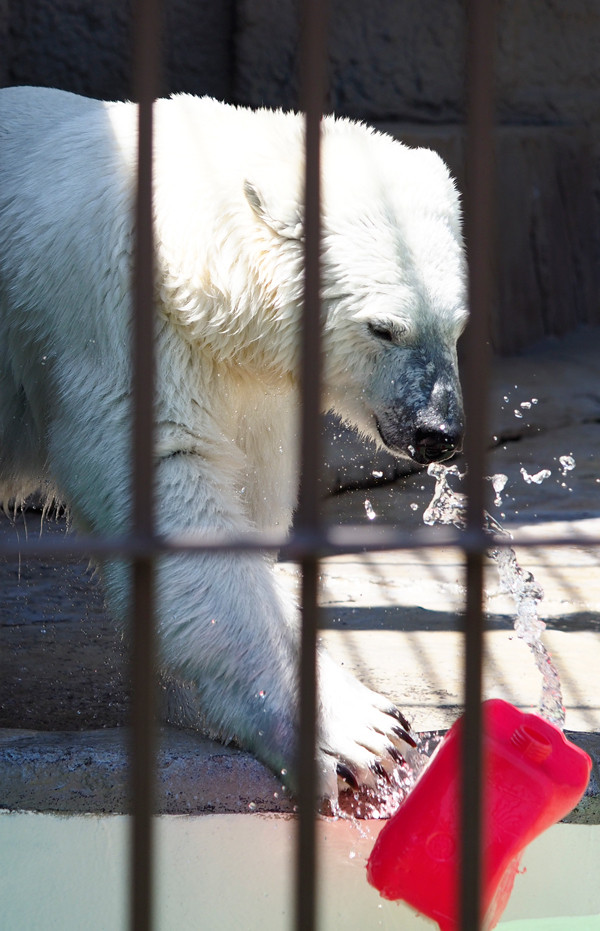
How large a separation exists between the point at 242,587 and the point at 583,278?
16.8 ft

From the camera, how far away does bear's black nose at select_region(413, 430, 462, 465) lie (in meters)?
2.31

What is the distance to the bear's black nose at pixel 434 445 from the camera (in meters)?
2.31

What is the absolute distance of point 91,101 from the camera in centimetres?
274

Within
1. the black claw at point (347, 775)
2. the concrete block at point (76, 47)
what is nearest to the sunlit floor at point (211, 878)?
the black claw at point (347, 775)

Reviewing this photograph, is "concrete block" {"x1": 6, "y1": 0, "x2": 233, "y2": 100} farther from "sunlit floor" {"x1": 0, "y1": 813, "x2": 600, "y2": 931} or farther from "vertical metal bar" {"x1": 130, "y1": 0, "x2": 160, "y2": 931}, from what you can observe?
"vertical metal bar" {"x1": 130, "y1": 0, "x2": 160, "y2": 931}

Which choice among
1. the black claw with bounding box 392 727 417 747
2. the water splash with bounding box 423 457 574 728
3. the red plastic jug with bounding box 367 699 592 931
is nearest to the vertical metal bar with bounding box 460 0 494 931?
the red plastic jug with bounding box 367 699 592 931

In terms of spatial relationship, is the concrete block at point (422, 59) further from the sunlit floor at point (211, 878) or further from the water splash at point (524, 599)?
the sunlit floor at point (211, 878)

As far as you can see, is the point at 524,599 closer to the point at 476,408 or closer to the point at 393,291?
the point at 393,291

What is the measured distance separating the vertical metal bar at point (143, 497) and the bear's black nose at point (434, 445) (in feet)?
4.56

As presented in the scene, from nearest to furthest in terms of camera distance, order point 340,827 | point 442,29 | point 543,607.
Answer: point 340,827
point 543,607
point 442,29

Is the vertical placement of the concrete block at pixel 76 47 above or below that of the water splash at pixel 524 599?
above

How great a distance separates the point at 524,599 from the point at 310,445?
7.88 feet

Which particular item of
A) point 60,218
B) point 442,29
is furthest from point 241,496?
point 442,29

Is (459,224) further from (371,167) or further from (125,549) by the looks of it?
(125,549)
